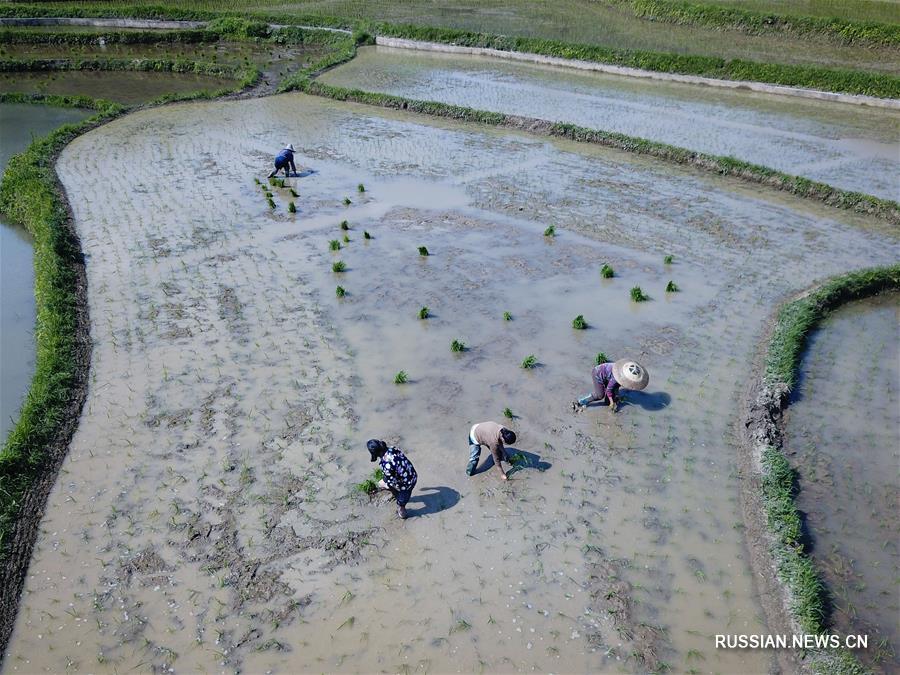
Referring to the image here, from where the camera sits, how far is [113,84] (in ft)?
89.5

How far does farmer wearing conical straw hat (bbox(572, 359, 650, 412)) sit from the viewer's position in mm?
8211

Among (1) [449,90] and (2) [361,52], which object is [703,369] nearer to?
(1) [449,90]

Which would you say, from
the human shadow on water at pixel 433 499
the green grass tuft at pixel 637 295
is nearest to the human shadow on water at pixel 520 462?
the human shadow on water at pixel 433 499

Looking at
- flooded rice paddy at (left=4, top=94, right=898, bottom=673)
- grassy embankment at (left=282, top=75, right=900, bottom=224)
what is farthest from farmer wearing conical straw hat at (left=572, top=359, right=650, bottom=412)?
grassy embankment at (left=282, top=75, right=900, bottom=224)

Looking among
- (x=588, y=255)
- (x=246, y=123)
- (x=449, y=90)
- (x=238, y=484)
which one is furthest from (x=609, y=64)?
(x=238, y=484)

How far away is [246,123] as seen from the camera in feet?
71.7

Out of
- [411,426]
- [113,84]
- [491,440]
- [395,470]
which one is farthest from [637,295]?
[113,84]

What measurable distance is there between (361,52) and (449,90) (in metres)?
8.43

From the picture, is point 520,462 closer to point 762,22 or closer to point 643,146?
point 643,146

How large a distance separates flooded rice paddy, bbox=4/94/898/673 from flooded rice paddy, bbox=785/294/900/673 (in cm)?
90

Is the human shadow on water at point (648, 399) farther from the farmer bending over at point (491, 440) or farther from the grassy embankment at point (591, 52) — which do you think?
the grassy embankment at point (591, 52)

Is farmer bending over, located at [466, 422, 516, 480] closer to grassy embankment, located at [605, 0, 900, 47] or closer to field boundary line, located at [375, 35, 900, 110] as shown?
field boundary line, located at [375, 35, 900, 110]

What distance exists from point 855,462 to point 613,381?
10.3ft

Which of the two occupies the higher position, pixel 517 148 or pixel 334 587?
pixel 517 148
